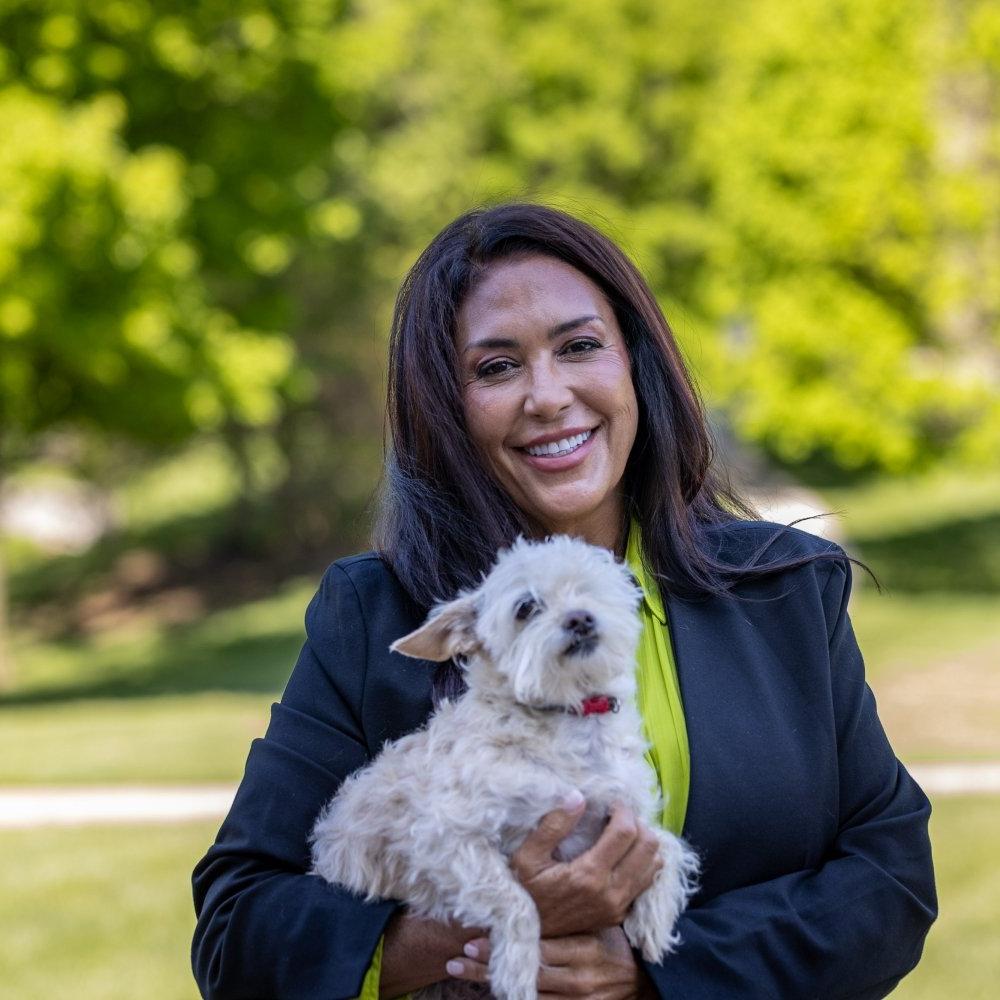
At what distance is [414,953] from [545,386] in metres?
1.31

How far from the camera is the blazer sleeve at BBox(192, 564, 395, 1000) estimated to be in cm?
294

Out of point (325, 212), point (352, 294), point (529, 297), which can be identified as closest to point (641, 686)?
point (529, 297)

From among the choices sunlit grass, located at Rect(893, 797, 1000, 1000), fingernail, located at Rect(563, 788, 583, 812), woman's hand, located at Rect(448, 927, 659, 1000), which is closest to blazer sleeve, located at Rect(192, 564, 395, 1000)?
woman's hand, located at Rect(448, 927, 659, 1000)

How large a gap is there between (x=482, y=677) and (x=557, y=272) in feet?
3.41

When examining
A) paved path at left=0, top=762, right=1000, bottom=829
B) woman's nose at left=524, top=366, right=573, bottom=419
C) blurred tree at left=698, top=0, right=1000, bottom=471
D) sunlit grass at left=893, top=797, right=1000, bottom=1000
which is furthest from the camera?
blurred tree at left=698, top=0, right=1000, bottom=471

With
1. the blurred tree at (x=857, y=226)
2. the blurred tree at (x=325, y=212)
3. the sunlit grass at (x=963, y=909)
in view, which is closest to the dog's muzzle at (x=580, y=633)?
the sunlit grass at (x=963, y=909)

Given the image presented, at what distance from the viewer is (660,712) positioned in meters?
3.21

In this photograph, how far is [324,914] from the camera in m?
2.96

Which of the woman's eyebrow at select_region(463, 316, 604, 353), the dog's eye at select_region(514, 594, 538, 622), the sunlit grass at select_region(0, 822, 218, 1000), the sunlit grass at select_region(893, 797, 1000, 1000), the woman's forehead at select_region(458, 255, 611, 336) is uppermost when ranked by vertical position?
the woman's forehead at select_region(458, 255, 611, 336)

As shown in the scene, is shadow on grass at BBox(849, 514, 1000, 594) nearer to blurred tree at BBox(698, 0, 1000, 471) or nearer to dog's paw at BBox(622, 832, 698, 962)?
blurred tree at BBox(698, 0, 1000, 471)

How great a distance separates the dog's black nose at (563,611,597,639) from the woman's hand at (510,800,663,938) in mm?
355

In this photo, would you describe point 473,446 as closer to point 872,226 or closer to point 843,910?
point 843,910

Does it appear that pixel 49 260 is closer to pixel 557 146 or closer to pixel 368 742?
pixel 368 742

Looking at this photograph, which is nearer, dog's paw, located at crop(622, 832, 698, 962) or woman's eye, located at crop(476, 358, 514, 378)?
dog's paw, located at crop(622, 832, 698, 962)
